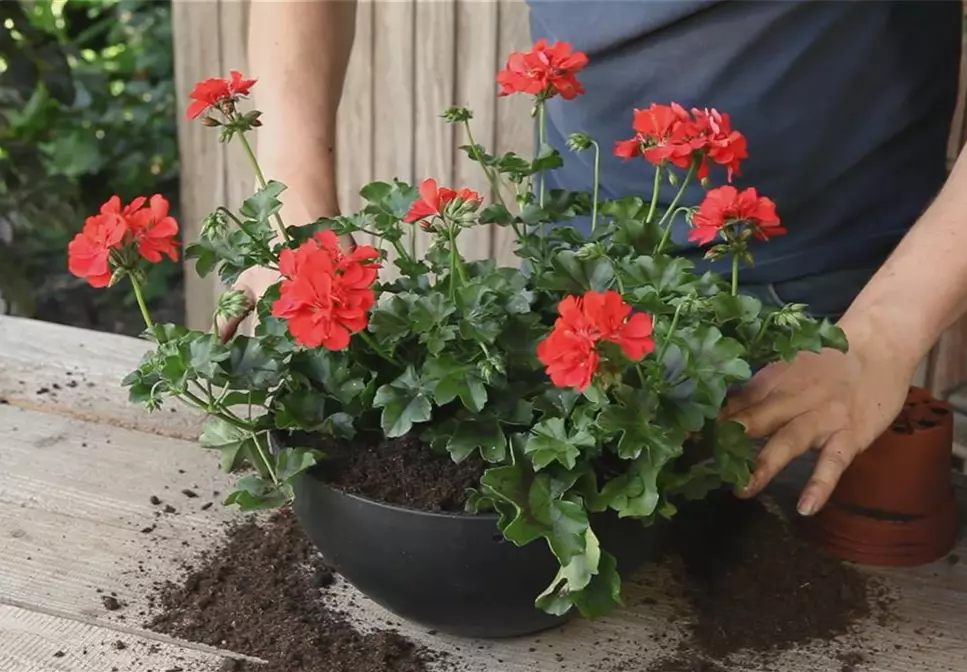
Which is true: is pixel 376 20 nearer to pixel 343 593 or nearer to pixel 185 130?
pixel 185 130

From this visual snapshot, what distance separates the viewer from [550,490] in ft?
2.08

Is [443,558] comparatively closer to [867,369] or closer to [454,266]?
[454,266]

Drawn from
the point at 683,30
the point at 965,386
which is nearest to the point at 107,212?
the point at 683,30

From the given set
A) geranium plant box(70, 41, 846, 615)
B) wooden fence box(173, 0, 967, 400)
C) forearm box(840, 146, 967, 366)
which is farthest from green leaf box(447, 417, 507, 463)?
wooden fence box(173, 0, 967, 400)

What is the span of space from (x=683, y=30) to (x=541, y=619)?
2.02 feet

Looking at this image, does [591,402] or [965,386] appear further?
[965,386]

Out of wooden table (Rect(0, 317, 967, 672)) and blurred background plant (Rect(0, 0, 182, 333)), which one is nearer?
wooden table (Rect(0, 317, 967, 672))

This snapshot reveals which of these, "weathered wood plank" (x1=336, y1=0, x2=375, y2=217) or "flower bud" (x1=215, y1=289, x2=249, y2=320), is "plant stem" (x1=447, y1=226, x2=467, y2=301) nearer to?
"flower bud" (x1=215, y1=289, x2=249, y2=320)

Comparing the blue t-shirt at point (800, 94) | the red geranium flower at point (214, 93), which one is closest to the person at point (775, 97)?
the blue t-shirt at point (800, 94)

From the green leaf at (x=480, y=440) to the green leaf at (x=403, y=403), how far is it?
0.02m

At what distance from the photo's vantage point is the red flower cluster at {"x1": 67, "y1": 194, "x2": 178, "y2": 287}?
65 centimetres

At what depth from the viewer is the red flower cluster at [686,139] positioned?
732 mm

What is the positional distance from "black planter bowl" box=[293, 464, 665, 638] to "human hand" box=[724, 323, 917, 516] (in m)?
0.11

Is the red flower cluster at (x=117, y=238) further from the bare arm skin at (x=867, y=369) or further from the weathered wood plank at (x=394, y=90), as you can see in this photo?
the weathered wood plank at (x=394, y=90)
